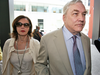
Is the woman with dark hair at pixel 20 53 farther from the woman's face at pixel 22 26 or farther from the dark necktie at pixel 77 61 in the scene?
the dark necktie at pixel 77 61

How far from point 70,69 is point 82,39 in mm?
431

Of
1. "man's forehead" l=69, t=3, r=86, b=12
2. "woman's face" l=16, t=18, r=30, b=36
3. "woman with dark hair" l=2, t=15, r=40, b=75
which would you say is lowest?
"woman with dark hair" l=2, t=15, r=40, b=75

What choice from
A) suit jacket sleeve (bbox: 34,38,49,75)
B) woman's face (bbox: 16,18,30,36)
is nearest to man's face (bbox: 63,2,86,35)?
suit jacket sleeve (bbox: 34,38,49,75)

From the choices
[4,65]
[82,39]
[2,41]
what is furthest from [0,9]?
[82,39]

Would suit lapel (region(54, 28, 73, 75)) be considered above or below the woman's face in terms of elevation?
below

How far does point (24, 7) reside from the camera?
10039 mm

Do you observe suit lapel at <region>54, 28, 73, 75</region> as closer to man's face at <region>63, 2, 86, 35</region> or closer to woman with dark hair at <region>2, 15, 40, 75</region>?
man's face at <region>63, 2, 86, 35</region>

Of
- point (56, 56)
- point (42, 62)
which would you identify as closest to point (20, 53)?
point (42, 62)

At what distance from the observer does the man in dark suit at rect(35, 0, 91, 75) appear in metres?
0.95

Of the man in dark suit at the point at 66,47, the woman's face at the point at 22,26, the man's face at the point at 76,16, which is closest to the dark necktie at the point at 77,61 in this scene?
the man in dark suit at the point at 66,47

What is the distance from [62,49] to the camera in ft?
3.28

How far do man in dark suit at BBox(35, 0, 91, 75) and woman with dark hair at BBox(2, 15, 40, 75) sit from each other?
0.76 meters

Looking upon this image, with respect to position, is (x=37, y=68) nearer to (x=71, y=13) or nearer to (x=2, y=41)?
(x=71, y=13)

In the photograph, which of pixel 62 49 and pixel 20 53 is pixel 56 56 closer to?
pixel 62 49
